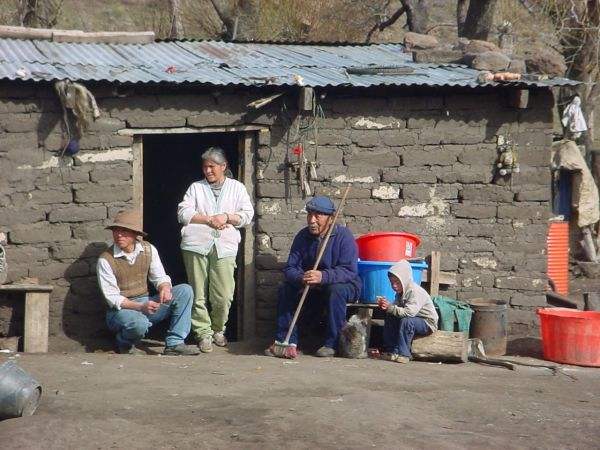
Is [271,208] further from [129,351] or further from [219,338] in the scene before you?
[129,351]

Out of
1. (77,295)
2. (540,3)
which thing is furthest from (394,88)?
(540,3)

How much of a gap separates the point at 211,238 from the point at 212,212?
24 centimetres

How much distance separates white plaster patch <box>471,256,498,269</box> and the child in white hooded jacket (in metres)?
1.13

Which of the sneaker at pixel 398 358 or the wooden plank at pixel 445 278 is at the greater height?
the wooden plank at pixel 445 278

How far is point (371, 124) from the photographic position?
9.29m

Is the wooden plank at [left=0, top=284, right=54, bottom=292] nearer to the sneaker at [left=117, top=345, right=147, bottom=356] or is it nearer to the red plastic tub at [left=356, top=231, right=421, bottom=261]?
the sneaker at [left=117, top=345, right=147, bottom=356]

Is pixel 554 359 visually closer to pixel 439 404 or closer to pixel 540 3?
pixel 439 404

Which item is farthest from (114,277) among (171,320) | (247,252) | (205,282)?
(247,252)

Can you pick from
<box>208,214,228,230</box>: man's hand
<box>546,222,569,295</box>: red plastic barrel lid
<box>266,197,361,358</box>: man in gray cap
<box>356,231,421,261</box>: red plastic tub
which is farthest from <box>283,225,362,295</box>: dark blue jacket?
<box>546,222,569,295</box>: red plastic barrel lid

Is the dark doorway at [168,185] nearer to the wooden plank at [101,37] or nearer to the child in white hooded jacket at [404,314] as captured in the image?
the wooden plank at [101,37]

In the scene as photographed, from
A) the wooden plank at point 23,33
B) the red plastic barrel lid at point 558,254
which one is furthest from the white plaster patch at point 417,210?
the wooden plank at point 23,33

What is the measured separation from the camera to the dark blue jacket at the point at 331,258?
847 centimetres

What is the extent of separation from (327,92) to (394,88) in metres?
0.64

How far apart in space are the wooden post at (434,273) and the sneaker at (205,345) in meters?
2.14
